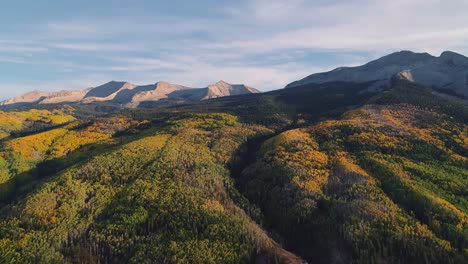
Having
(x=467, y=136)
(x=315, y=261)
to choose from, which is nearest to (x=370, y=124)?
(x=467, y=136)

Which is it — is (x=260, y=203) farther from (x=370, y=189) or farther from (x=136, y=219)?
(x=136, y=219)

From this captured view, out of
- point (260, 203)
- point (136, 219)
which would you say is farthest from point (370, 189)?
point (136, 219)

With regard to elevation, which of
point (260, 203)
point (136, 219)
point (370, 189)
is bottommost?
point (260, 203)

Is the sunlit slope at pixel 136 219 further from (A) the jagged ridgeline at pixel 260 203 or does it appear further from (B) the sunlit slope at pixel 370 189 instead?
(B) the sunlit slope at pixel 370 189

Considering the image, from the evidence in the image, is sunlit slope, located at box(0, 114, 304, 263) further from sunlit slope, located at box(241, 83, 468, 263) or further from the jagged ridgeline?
sunlit slope, located at box(241, 83, 468, 263)

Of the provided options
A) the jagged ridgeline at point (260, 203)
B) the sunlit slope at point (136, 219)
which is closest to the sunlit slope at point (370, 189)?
the jagged ridgeline at point (260, 203)

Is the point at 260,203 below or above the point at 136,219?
below

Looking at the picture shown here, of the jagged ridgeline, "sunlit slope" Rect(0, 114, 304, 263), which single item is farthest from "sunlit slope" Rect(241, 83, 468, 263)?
"sunlit slope" Rect(0, 114, 304, 263)

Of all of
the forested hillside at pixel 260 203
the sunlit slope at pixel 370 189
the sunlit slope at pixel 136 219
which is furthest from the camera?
the sunlit slope at pixel 136 219

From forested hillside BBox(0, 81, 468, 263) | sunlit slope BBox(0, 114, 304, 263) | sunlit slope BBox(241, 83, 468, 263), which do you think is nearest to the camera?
sunlit slope BBox(241, 83, 468, 263)

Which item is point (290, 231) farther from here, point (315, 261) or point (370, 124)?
point (370, 124)
